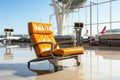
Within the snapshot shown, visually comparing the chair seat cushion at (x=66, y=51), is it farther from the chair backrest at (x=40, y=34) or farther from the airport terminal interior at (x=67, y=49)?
the chair backrest at (x=40, y=34)

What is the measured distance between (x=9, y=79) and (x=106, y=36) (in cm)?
895

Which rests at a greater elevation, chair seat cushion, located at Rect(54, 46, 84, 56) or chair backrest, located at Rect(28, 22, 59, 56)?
chair backrest, located at Rect(28, 22, 59, 56)

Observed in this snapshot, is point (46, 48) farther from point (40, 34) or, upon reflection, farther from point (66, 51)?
point (66, 51)

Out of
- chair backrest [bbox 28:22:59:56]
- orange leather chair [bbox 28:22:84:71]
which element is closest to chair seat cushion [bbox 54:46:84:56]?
orange leather chair [bbox 28:22:84:71]

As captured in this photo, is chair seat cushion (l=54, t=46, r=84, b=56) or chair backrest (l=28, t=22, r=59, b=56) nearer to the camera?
chair seat cushion (l=54, t=46, r=84, b=56)

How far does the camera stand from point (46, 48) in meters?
4.07

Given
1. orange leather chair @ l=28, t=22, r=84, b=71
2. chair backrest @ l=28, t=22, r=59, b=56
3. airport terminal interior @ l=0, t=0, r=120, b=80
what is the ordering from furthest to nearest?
1. chair backrest @ l=28, t=22, r=59, b=56
2. orange leather chair @ l=28, t=22, r=84, b=71
3. airport terminal interior @ l=0, t=0, r=120, b=80

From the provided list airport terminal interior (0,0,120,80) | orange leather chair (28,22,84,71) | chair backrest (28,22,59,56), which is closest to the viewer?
airport terminal interior (0,0,120,80)

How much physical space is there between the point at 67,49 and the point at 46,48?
1.78 feet

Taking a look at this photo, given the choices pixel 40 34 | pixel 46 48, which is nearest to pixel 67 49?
pixel 46 48

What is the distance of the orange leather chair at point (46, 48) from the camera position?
12.0 feet

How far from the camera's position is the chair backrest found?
154 inches

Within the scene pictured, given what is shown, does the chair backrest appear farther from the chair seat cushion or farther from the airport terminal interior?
the chair seat cushion

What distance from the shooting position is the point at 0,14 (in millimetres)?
14859
